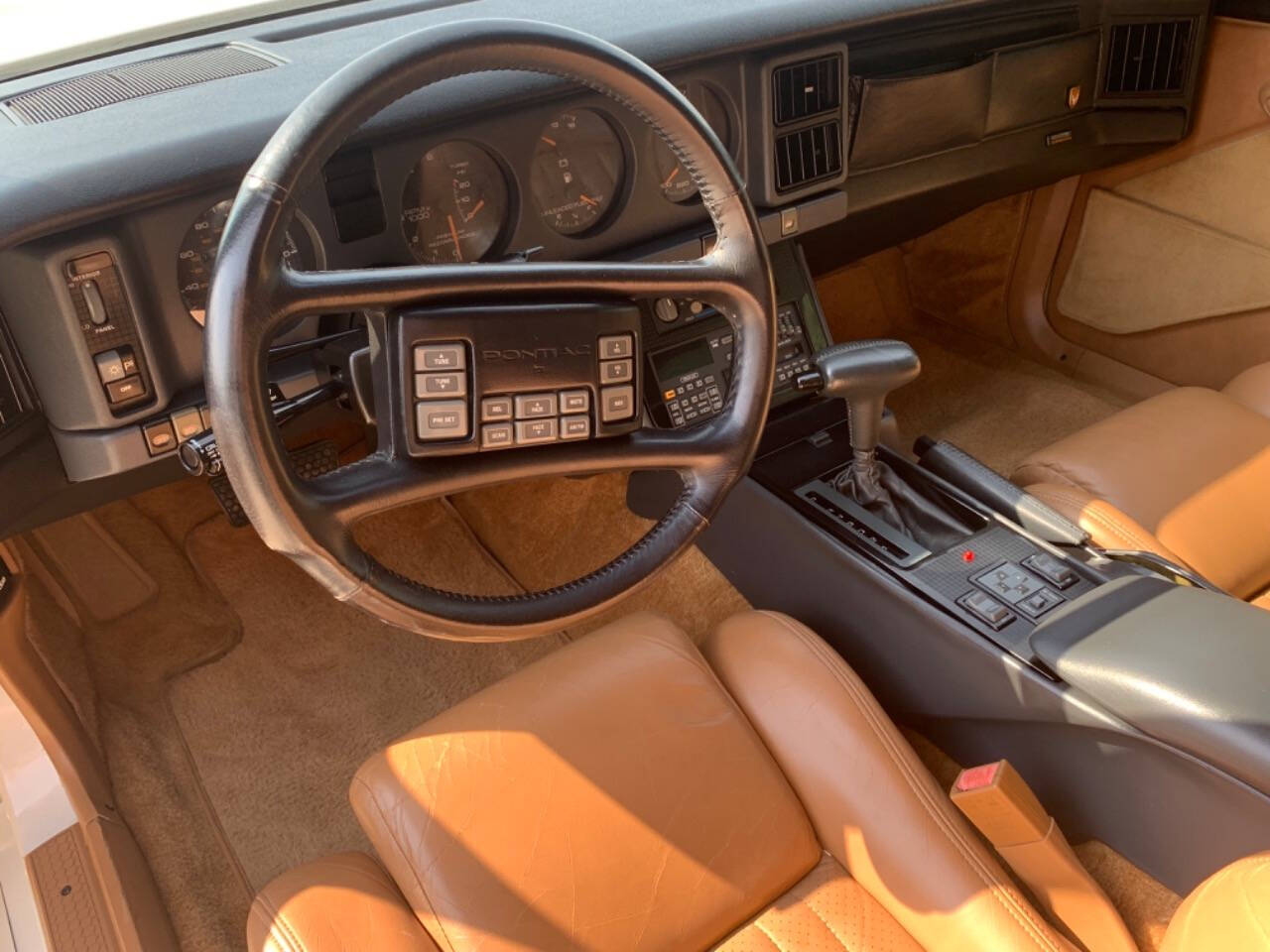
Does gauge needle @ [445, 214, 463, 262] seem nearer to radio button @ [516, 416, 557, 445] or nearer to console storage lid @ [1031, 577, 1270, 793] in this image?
radio button @ [516, 416, 557, 445]

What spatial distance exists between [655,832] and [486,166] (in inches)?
Answer: 32.6

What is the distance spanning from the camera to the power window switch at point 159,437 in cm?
124

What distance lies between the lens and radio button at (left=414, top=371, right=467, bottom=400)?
92 cm

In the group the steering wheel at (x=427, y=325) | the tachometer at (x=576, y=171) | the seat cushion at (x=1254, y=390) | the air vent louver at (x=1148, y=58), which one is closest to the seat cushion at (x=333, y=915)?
the steering wheel at (x=427, y=325)

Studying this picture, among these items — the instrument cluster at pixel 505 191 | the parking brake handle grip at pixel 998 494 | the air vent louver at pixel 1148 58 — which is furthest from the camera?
Answer: the air vent louver at pixel 1148 58

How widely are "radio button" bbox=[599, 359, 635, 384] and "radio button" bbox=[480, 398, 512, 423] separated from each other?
99 mm

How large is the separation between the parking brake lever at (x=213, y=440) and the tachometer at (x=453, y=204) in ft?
0.86

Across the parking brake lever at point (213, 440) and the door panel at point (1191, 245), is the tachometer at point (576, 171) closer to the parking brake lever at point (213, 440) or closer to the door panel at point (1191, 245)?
the parking brake lever at point (213, 440)

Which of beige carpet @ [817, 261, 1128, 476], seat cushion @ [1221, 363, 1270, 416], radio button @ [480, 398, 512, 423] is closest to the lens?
radio button @ [480, 398, 512, 423]

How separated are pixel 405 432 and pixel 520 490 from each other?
4.20ft

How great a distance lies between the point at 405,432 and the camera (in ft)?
3.04

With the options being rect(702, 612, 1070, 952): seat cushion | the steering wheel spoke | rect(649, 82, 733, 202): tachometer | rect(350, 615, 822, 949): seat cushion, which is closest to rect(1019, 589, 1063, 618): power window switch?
rect(702, 612, 1070, 952): seat cushion

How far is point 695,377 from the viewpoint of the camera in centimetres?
174

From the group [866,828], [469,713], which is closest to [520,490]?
[469,713]
